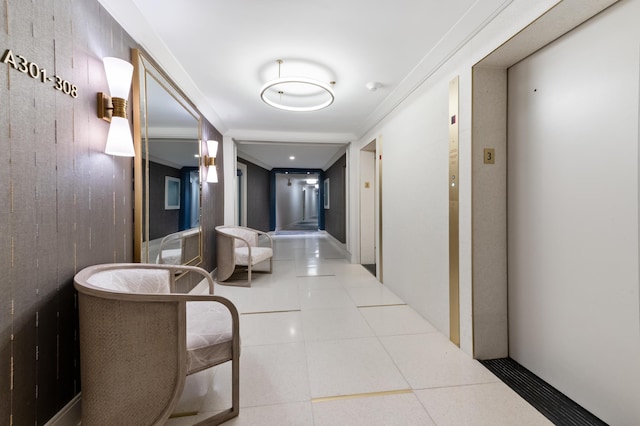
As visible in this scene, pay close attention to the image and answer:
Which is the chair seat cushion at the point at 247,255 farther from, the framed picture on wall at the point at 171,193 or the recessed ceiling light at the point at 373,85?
the recessed ceiling light at the point at 373,85

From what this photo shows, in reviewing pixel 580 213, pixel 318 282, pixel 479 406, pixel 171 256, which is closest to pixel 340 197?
pixel 318 282

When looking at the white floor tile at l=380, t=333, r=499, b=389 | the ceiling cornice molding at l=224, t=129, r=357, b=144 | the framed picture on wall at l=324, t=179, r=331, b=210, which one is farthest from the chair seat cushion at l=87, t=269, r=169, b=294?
the framed picture on wall at l=324, t=179, r=331, b=210

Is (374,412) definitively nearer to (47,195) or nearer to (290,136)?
(47,195)

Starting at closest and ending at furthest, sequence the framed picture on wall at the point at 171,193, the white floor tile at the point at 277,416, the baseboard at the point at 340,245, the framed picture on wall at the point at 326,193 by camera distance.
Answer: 1. the white floor tile at the point at 277,416
2. the framed picture on wall at the point at 171,193
3. the baseboard at the point at 340,245
4. the framed picture on wall at the point at 326,193

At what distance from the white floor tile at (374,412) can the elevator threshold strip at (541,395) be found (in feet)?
2.30

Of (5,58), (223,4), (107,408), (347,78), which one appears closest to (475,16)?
(347,78)

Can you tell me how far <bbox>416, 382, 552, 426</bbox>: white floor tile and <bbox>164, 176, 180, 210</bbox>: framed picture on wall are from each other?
8.83 feet

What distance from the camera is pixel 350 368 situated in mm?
1846

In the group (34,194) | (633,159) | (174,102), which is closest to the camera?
(34,194)

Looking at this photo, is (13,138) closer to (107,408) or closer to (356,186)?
(107,408)

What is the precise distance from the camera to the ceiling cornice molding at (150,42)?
5.49 feet

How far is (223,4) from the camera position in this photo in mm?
1729

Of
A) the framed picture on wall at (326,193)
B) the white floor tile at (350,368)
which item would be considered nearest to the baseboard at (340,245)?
the framed picture on wall at (326,193)

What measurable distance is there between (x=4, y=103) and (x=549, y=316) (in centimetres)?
308
